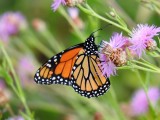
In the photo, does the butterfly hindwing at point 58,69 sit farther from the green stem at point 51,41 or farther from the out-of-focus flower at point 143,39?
the green stem at point 51,41

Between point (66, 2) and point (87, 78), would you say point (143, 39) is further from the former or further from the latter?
point (87, 78)

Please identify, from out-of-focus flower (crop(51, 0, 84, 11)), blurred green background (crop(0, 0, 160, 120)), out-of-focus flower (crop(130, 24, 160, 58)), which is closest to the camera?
out-of-focus flower (crop(130, 24, 160, 58))

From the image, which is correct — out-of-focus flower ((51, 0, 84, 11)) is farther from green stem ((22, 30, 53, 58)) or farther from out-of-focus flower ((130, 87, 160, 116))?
green stem ((22, 30, 53, 58))

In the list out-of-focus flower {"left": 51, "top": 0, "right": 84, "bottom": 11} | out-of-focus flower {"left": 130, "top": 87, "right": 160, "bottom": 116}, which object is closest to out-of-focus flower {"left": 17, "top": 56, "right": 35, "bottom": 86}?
out-of-focus flower {"left": 130, "top": 87, "right": 160, "bottom": 116}

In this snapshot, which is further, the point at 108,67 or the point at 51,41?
the point at 51,41

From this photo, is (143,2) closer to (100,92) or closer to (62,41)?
(100,92)

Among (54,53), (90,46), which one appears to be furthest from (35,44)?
(90,46)
